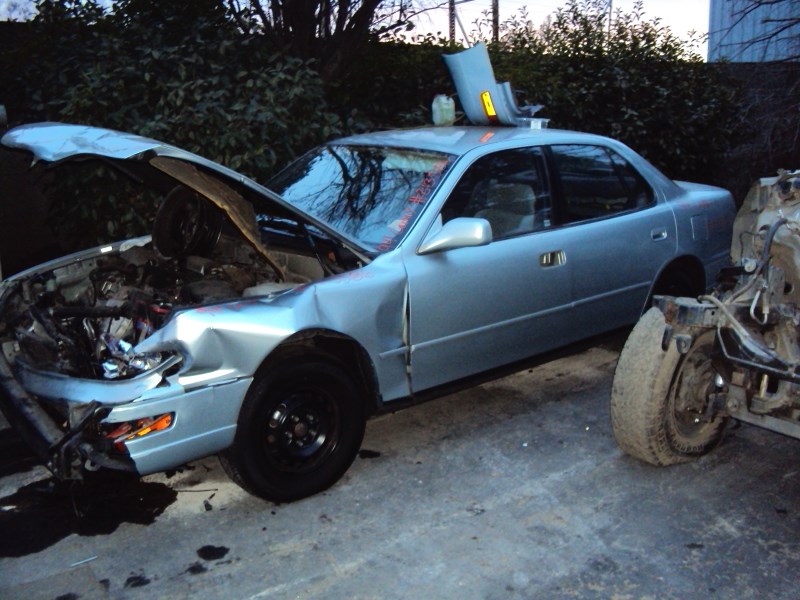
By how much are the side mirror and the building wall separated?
584cm

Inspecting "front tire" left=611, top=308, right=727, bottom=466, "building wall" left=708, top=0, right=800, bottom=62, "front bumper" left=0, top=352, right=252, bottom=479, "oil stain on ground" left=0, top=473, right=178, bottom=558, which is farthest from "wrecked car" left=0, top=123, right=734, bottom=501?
"building wall" left=708, top=0, right=800, bottom=62

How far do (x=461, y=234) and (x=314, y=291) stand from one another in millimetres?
773

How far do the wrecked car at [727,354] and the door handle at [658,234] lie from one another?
0.96 metres

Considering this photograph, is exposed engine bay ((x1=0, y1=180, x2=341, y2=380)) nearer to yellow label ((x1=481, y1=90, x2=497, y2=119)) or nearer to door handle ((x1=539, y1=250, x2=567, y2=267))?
door handle ((x1=539, y1=250, x2=567, y2=267))

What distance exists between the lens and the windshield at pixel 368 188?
4.33 metres

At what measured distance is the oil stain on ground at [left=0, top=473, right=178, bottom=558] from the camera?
3701 mm

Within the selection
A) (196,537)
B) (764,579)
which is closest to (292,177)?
(196,537)

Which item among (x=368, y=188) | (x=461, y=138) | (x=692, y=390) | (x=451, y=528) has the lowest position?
(x=451, y=528)

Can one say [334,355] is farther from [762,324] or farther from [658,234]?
[658,234]

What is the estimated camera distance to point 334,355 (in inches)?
155

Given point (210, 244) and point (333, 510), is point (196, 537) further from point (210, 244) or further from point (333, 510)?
point (210, 244)

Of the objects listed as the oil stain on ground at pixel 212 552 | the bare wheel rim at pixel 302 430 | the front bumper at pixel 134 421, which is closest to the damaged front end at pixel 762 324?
the bare wheel rim at pixel 302 430

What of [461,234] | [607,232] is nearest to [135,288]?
[461,234]

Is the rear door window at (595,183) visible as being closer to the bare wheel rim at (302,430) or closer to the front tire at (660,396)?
the front tire at (660,396)
